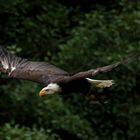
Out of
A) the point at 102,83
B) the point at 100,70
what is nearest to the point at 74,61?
the point at 102,83

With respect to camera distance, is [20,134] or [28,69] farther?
[20,134]

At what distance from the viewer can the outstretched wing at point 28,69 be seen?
24.7ft

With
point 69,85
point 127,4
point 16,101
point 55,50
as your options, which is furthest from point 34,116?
point 69,85

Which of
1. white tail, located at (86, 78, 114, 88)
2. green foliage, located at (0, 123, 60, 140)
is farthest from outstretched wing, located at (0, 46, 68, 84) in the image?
green foliage, located at (0, 123, 60, 140)

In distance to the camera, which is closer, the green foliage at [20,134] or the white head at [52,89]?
the white head at [52,89]

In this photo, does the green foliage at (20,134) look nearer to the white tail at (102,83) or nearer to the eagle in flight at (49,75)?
the eagle in flight at (49,75)

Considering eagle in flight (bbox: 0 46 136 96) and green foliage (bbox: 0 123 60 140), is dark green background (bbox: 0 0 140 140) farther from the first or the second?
eagle in flight (bbox: 0 46 136 96)

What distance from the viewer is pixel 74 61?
30.3 ft

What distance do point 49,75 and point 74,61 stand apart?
172 cm

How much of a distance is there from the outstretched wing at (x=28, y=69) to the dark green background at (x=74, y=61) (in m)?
0.62

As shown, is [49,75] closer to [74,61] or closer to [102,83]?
[102,83]

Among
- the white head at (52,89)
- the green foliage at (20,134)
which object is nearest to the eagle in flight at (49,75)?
the white head at (52,89)

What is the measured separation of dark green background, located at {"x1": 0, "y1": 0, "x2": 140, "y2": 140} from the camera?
8.98 metres

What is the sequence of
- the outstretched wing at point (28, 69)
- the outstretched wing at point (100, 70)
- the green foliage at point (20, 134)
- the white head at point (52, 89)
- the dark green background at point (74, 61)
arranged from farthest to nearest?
1. the dark green background at point (74, 61)
2. the green foliage at point (20, 134)
3. the outstretched wing at point (28, 69)
4. the white head at point (52, 89)
5. the outstretched wing at point (100, 70)
